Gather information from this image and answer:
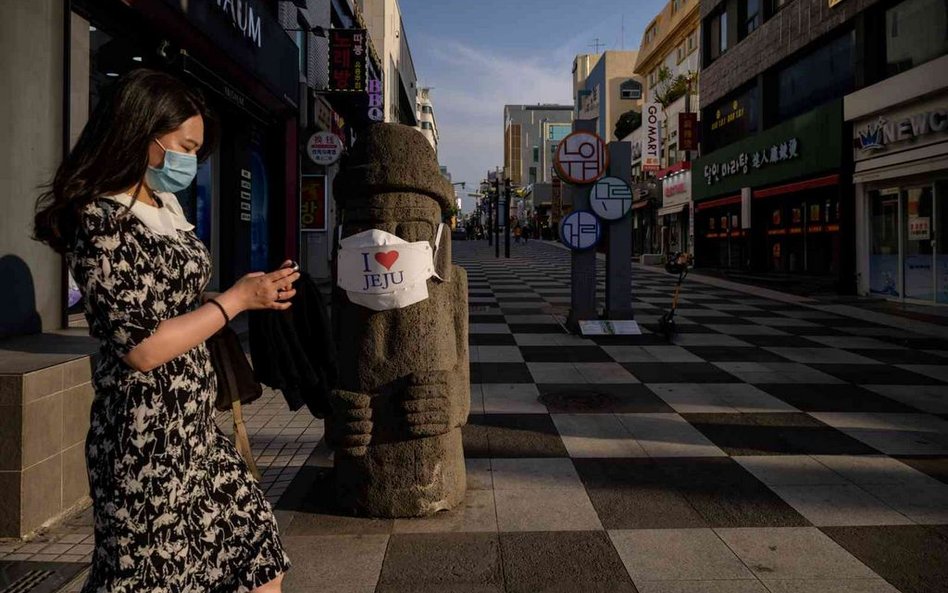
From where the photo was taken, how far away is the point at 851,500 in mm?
3662

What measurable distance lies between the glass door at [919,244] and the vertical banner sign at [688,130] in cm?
1404

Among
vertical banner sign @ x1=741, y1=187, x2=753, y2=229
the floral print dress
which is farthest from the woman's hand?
vertical banner sign @ x1=741, y1=187, x2=753, y2=229

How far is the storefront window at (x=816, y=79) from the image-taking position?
643 inches

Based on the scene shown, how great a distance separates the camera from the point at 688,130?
27.2m

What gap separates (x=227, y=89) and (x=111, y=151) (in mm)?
9267

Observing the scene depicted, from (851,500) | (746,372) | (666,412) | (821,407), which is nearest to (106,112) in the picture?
(851,500)

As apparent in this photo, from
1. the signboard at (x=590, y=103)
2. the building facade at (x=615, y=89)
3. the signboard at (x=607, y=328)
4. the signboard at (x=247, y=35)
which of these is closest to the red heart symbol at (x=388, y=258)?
the signboard at (x=247, y=35)

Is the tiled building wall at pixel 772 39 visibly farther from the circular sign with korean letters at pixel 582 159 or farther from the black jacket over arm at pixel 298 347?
the black jacket over arm at pixel 298 347

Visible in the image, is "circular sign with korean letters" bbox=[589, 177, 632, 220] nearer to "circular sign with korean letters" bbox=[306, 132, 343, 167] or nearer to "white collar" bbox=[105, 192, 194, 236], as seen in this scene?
"circular sign with korean letters" bbox=[306, 132, 343, 167]

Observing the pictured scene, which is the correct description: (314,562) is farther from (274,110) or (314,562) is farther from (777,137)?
(777,137)

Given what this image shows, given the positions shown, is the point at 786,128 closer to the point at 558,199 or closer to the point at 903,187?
the point at 903,187

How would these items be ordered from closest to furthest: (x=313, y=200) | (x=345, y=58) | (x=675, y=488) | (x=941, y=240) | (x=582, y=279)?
(x=675, y=488), (x=582, y=279), (x=941, y=240), (x=313, y=200), (x=345, y=58)

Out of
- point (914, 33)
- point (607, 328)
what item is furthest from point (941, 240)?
point (607, 328)

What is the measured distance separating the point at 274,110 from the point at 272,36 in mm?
1389
